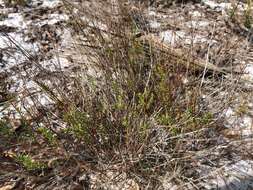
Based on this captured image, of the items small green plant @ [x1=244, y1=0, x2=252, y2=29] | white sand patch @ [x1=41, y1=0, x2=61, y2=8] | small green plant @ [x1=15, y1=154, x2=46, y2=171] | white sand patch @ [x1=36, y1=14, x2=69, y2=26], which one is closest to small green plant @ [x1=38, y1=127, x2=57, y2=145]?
small green plant @ [x1=15, y1=154, x2=46, y2=171]

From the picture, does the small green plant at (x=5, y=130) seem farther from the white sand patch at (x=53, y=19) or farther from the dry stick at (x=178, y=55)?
the white sand patch at (x=53, y=19)

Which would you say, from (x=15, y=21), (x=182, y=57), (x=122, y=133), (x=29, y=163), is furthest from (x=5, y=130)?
(x=15, y=21)

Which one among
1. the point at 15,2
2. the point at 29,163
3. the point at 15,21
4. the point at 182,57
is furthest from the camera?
the point at 15,2

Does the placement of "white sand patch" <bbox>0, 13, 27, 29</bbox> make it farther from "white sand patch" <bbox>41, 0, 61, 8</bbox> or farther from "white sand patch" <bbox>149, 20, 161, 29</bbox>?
"white sand patch" <bbox>149, 20, 161, 29</bbox>

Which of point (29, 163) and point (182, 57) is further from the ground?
point (182, 57)

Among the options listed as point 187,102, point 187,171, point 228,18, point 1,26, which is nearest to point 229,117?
point 187,102

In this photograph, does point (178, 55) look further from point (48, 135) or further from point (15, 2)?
point (15, 2)

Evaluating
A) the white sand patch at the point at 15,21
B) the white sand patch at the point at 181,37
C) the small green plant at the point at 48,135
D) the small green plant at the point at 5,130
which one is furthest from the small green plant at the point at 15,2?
the small green plant at the point at 48,135

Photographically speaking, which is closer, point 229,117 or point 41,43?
point 229,117

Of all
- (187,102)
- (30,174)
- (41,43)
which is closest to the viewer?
(30,174)

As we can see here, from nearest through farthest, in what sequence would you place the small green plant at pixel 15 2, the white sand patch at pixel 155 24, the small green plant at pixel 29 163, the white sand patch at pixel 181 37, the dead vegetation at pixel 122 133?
the small green plant at pixel 29 163 → the dead vegetation at pixel 122 133 → the white sand patch at pixel 181 37 → the white sand patch at pixel 155 24 → the small green plant at pixel 15 2

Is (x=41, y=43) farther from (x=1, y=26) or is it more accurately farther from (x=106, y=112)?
(x=106, y=112)
